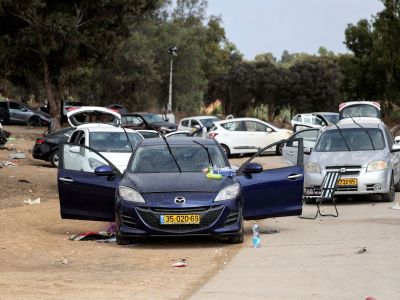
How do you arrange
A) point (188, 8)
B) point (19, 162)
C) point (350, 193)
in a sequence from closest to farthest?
1. point (350, 193)
2. point (19, 162)
3. point (188, 8)

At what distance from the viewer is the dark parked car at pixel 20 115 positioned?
51469 mm

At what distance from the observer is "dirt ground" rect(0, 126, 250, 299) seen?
320 inches

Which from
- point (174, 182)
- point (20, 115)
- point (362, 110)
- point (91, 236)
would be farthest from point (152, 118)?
point (174, 182)

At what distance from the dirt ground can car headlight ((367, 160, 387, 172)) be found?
400 cm

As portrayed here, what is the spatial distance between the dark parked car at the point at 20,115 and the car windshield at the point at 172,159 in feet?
132

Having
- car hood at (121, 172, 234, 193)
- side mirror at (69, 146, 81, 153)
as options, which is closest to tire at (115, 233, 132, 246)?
car hood at (121, 172, 234, 193)

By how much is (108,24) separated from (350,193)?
25491mm

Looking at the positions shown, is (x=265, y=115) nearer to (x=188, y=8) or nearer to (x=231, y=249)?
(x=188, y=8)

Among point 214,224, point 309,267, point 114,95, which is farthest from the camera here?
point 114,95

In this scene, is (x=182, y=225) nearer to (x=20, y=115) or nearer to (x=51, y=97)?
(x=51, y=97)

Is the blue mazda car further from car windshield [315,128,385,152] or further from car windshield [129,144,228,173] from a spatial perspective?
car windshield [315,128,385,152]

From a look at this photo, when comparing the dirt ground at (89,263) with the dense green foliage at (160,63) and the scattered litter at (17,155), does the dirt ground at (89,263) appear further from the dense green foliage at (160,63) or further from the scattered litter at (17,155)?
the dense green foliage at (160,63)

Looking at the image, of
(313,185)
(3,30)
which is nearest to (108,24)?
(3,30)

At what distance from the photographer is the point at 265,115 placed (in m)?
80.2
